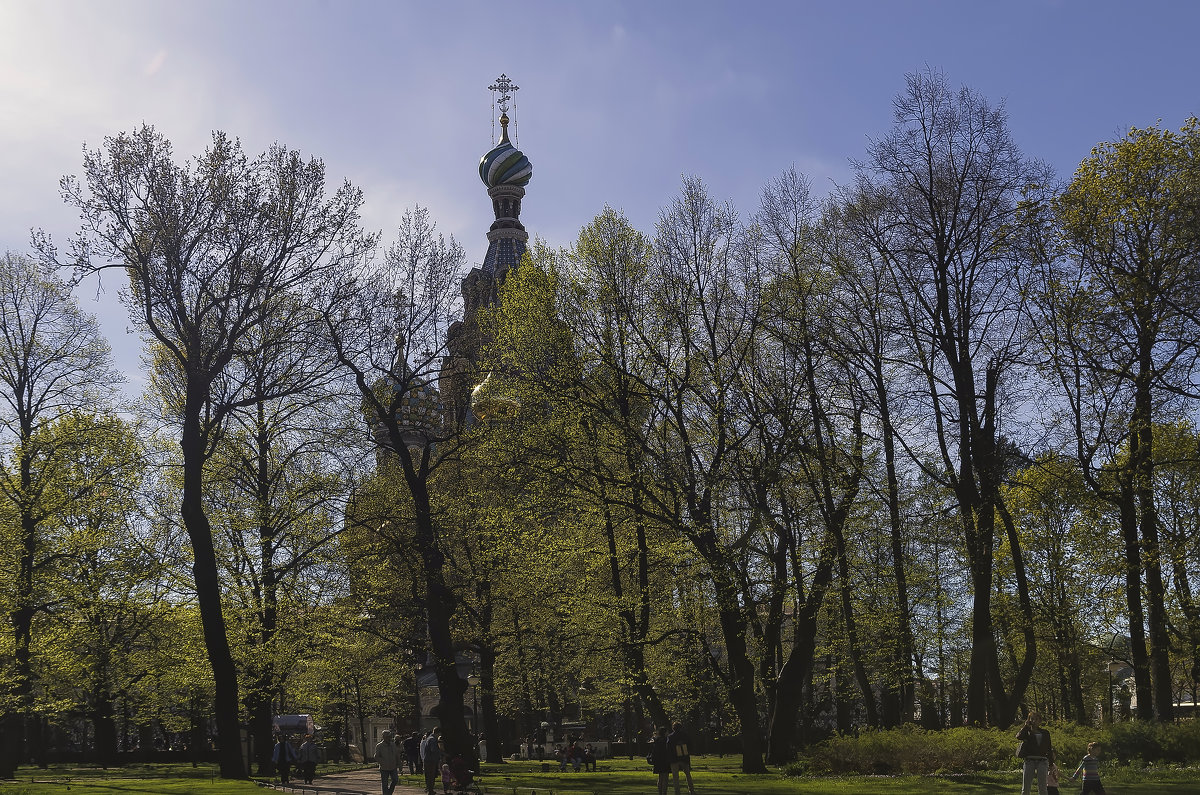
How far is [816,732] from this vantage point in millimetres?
39312

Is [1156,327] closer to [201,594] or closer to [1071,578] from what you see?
[1071,578]

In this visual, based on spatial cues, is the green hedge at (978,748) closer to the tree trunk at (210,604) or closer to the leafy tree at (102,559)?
the tree trunk at (210,604)

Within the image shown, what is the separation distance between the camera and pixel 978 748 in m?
20.6

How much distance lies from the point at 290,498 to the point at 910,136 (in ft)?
63.6

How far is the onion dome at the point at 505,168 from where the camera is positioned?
108 metres

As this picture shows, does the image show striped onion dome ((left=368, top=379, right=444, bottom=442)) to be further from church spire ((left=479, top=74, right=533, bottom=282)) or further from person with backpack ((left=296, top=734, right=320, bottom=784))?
church spire ((left=479, top=74, right=533, bottom=282))

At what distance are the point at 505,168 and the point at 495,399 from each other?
84726 mm

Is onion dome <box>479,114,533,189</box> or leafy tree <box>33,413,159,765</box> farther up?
onion dome <box>479,114,533,189</box>

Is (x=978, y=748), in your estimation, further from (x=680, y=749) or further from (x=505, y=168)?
(x=505, y=168)

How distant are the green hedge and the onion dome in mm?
91622

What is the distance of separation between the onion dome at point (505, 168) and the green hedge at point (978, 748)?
9162 centimetres

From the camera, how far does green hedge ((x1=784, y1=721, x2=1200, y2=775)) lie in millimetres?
19938

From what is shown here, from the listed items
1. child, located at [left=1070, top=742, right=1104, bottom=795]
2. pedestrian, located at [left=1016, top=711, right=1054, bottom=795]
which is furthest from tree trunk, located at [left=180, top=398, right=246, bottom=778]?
child, located at [left=1070, top=742, right=1104, bottom=795]

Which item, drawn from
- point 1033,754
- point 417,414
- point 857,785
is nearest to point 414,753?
point 417,414
